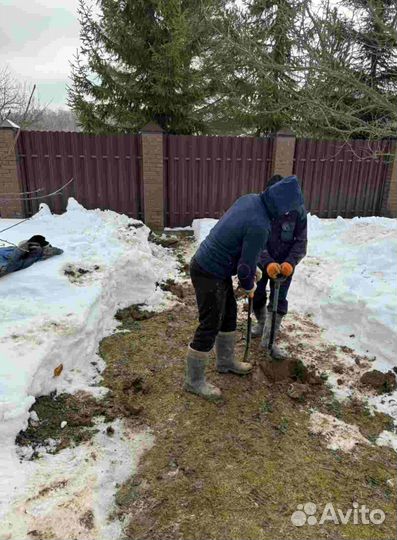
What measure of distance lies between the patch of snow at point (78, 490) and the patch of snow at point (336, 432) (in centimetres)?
132

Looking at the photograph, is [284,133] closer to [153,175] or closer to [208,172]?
[208,172]

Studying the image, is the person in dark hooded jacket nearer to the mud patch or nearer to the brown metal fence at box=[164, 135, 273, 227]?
the mud patch

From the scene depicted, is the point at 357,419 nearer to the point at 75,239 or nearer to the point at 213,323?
the point at 213,323

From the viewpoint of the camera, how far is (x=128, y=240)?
6941mm

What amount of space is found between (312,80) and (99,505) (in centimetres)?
624

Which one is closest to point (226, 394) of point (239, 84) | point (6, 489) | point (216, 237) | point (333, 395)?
point (333, 395)

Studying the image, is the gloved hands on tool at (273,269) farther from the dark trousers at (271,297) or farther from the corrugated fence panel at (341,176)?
the corrugated fence panel at (341,176)

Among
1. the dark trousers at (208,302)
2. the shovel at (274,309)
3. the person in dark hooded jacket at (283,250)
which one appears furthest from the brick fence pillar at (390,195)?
the dark trousers at (208,302)

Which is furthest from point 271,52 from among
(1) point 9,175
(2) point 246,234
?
(2) point 246,234

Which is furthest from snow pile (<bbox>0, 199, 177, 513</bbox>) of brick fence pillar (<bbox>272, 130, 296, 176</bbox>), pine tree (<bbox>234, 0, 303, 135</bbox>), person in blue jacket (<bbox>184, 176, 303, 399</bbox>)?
brick fence pillar (<bbox>272, 130, 296, 176</bbox>)

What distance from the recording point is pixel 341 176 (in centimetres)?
1070

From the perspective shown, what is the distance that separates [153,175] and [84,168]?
5.19ft

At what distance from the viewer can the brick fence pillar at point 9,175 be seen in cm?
834

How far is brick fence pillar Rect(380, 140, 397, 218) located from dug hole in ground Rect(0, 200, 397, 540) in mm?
6194
